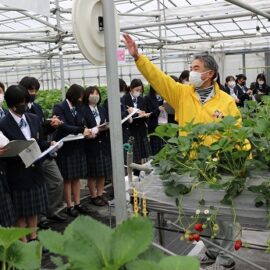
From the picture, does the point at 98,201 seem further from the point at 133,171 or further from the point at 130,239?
the point at 130,239

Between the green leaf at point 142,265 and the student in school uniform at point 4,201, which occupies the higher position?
the green leaf at point 142,265

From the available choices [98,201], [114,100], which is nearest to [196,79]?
[114,100]

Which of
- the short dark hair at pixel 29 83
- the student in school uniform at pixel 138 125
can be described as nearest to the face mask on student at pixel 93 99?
the short dark hair at pixel 29 83

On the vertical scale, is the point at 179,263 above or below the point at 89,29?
below

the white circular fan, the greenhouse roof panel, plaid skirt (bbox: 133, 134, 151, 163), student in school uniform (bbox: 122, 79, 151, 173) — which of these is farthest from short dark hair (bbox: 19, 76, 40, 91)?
the greenhouse roof panel

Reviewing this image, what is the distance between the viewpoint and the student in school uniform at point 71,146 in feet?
14.3

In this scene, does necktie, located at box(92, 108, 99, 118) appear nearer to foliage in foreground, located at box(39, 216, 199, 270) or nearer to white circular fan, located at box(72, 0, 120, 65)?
white circular fan, located at box(72, 0, 120, 65)

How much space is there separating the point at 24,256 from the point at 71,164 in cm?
374

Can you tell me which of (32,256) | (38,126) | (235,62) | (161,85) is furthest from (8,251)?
(235,62)

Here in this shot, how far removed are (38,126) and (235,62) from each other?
1488 centimetres

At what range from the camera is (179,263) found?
0.61 meters

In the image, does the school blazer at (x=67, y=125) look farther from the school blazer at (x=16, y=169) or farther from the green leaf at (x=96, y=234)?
the green leaf at (x=96, y=234)

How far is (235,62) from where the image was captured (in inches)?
679

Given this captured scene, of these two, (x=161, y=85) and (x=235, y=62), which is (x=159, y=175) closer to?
(x=161, y=85)
